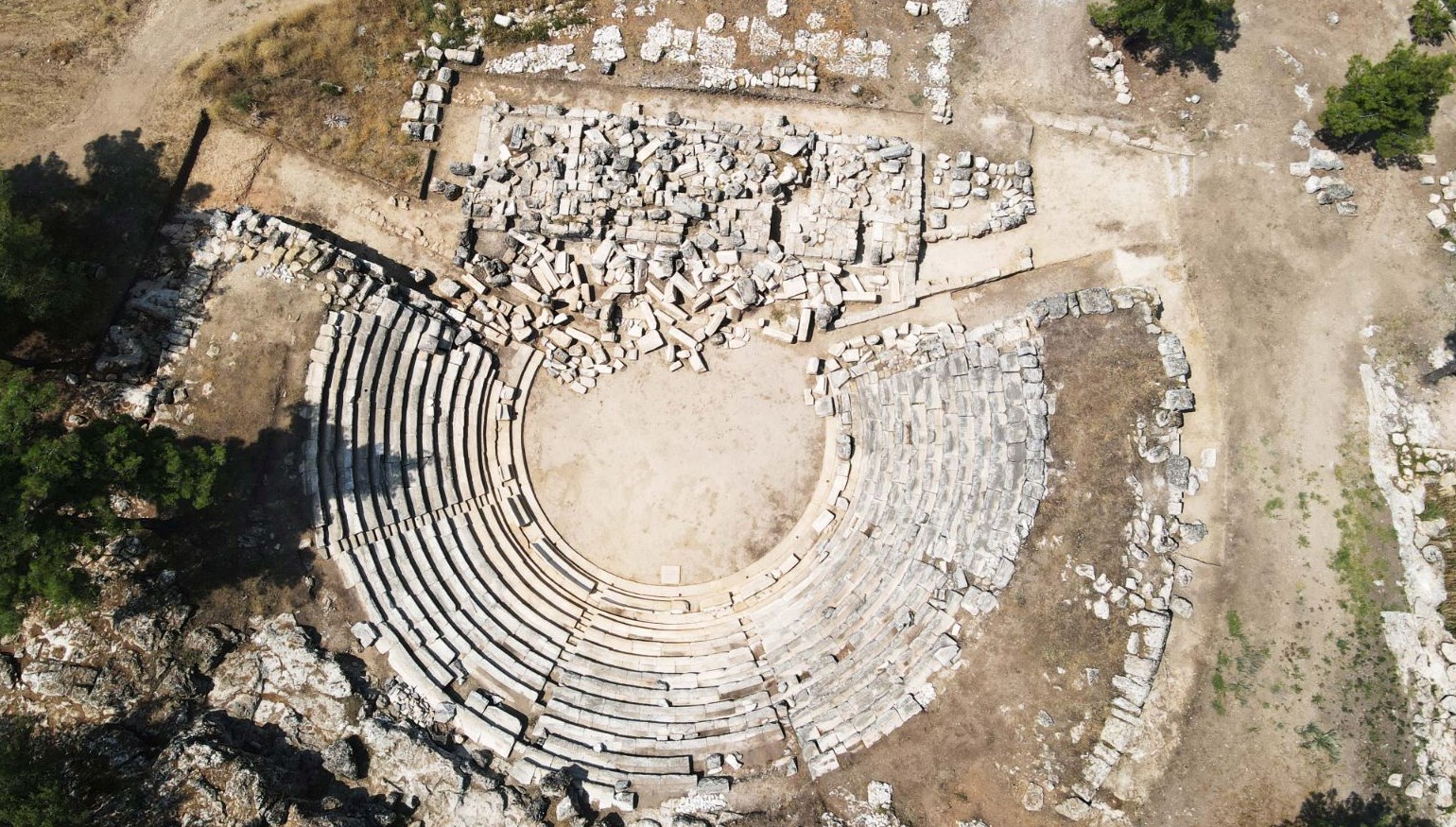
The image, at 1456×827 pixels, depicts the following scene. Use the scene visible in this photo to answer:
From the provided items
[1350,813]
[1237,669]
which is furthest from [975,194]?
[1350,813]

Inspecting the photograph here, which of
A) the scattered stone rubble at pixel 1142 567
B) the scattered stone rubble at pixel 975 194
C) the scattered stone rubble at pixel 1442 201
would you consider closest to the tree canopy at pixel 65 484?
the scattered stone rubble at pixel 975 194

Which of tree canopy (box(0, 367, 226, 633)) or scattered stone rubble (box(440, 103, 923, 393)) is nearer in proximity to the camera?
tree canopy (box(0, 367, 226, 633))

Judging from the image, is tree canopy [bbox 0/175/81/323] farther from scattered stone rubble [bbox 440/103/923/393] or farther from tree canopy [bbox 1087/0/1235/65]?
tree canopy [bbox 1087/0/1235/65]

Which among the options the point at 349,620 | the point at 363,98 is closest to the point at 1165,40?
the point at 363,98

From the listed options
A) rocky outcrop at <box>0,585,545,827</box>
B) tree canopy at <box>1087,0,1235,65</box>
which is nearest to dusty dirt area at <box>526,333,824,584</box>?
rocky outcrop at <box>0,585,545,827</box>

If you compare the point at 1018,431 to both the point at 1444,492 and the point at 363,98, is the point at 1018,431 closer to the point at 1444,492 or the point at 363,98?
the point at 1444,492

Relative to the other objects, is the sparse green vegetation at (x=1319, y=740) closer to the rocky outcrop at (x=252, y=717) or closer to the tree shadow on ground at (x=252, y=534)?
the rocky outcrop at (x=252, y=717)
